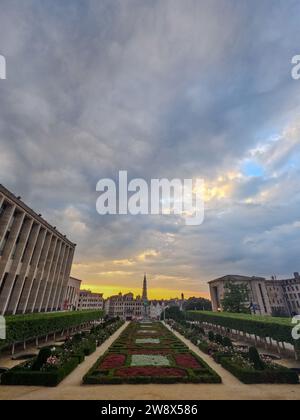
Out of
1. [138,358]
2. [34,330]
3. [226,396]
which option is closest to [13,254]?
[34,330]

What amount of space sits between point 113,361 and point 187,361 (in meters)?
6.88

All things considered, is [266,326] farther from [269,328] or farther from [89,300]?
[89,300]

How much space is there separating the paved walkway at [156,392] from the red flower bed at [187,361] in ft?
14.7

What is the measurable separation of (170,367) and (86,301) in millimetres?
139088

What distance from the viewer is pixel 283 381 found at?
1539cm

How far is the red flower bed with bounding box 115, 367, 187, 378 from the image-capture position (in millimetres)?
16359

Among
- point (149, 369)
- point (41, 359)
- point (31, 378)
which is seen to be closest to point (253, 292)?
point (149, 369)

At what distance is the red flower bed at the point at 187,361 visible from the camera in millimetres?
19481

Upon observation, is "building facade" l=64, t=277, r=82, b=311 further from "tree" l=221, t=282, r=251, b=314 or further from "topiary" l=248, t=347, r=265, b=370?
"topiary" l=248, t=347, r=265, b=370

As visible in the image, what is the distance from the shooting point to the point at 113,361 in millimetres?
21016

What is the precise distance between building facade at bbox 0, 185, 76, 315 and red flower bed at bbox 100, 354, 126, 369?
21.9 m
